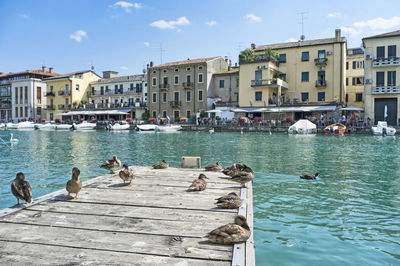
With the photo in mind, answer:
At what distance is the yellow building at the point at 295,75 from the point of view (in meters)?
45.8

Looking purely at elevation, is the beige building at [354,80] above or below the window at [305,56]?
below

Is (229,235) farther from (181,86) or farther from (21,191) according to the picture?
(181,86)

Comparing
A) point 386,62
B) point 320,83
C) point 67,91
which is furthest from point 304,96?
point 67,91

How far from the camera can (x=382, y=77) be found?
41.4 m

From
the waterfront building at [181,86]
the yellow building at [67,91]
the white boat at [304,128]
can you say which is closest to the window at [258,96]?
the waterfront building at [181,86]

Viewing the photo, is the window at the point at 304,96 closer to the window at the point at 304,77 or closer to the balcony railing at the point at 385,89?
the window at the point at 304,77

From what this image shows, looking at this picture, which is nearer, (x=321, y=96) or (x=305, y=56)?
(x=321, y=96)

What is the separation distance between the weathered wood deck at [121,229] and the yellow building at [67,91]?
6879 cm

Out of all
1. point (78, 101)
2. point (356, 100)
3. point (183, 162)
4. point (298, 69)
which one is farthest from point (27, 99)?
point (183, 162)

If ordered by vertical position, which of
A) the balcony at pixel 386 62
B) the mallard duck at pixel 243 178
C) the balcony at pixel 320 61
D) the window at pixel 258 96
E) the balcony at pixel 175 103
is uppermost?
the balcony at pixel 320 61

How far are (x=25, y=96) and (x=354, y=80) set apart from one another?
223ft

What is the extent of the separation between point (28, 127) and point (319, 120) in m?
51.4

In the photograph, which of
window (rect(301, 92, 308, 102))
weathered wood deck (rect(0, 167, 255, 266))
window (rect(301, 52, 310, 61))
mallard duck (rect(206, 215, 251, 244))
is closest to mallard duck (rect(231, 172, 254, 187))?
weathered wood deck (rect(0, 167, 255, 266))

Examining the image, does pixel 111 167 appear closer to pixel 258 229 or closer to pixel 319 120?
pixel 258 229
